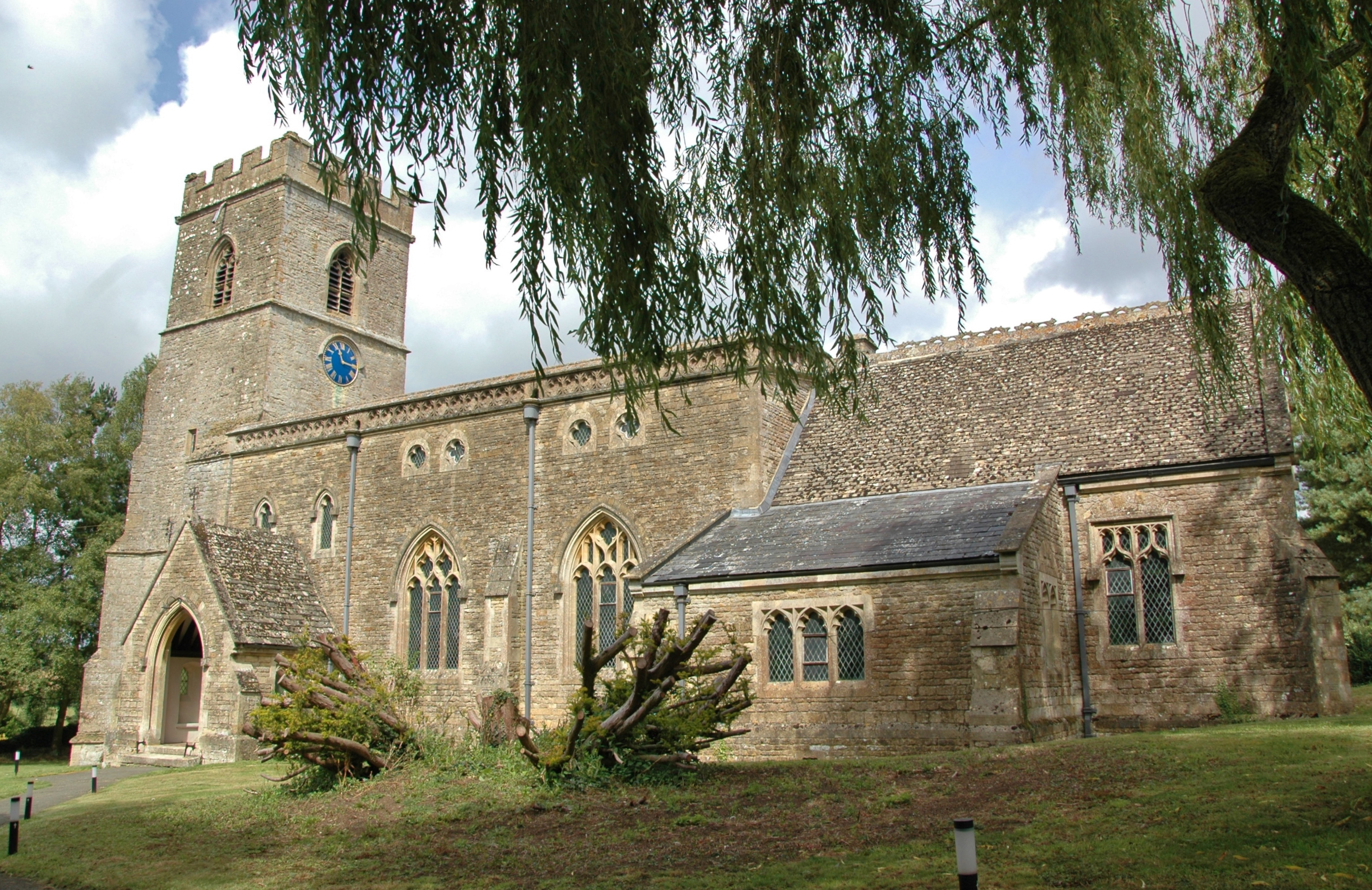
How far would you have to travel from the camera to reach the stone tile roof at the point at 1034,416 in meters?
17.3

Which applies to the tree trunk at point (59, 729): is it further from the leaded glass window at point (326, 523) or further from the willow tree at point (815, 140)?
the willow tree at point (815, 140)

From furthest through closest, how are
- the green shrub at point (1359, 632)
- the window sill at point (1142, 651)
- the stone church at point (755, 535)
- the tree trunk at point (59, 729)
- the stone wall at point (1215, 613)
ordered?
1. the tree trunk at point (59, 729)
2. the green shrub at point (1359, 632)
3. the window sill at point (1142, 651)
4. the stone wall at point (1215, 613)
5. the stone church at point (755, 535)

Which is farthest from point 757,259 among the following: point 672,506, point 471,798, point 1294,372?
point 672,506

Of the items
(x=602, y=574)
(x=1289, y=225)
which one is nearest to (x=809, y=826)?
(x=1289, y=225)

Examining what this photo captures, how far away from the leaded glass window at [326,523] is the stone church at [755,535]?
70mm

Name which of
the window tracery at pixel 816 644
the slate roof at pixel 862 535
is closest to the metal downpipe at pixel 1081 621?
the slate roof at pixel 862 535

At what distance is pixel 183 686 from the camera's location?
89.8 ft

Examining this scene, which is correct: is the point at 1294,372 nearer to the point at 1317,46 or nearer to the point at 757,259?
the point at 1317,46

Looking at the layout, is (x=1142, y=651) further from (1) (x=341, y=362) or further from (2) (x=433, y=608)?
(1) (x=341, y=362)

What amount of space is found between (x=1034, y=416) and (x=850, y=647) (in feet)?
20.8

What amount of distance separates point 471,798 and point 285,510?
57.6 feet

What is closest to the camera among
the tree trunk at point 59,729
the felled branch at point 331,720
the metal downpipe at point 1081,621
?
the felled branch at point 331,720

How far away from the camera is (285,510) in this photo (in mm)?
26547

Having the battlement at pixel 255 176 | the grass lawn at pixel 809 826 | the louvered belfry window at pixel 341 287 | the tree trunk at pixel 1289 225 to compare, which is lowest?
the grass lawn at pixel 809 826
